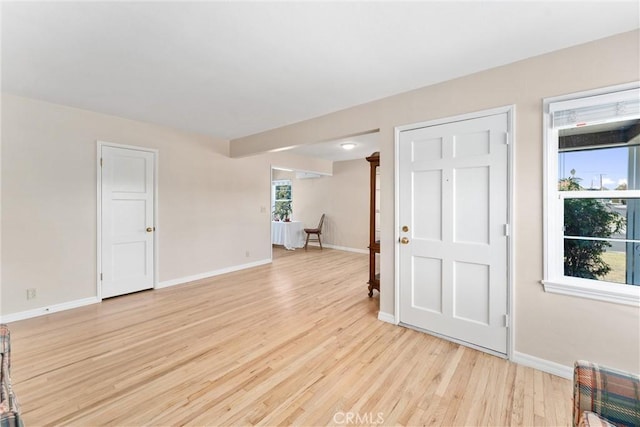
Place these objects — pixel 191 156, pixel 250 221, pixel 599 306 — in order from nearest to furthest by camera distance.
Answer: pixel 599 306 → pixel 191 156 → pixel 250 221

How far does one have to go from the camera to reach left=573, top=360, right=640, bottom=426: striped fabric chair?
0.92 meters

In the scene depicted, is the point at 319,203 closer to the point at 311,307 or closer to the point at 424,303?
the point at 311,307

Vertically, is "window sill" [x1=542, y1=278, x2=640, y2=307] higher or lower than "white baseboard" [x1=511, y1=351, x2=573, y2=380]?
higher

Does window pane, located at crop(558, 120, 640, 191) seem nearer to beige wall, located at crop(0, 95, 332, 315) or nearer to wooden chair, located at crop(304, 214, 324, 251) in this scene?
beige wall, located at crop(0, 95, 332, 315)

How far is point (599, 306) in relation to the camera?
1.92 metres

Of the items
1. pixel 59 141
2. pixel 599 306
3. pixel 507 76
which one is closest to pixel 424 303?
pixel 599 306

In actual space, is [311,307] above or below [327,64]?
below

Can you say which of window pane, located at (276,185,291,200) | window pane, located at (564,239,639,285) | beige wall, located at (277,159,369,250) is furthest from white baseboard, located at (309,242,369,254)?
window pane, located at (564,239,639,285)

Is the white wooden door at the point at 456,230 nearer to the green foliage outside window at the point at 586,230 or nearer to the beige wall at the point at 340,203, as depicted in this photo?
the green foliage outside window at the point at 586,230

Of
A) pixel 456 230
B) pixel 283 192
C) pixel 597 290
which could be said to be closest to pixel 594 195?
pixel 597 290

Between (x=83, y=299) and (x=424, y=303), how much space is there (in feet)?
13.7

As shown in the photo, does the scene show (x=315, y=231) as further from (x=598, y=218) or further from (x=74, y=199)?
(x=598, y=218)

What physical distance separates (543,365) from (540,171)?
4.99ft

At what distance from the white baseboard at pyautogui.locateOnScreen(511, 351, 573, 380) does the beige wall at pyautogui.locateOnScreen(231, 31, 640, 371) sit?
0.12 feet
